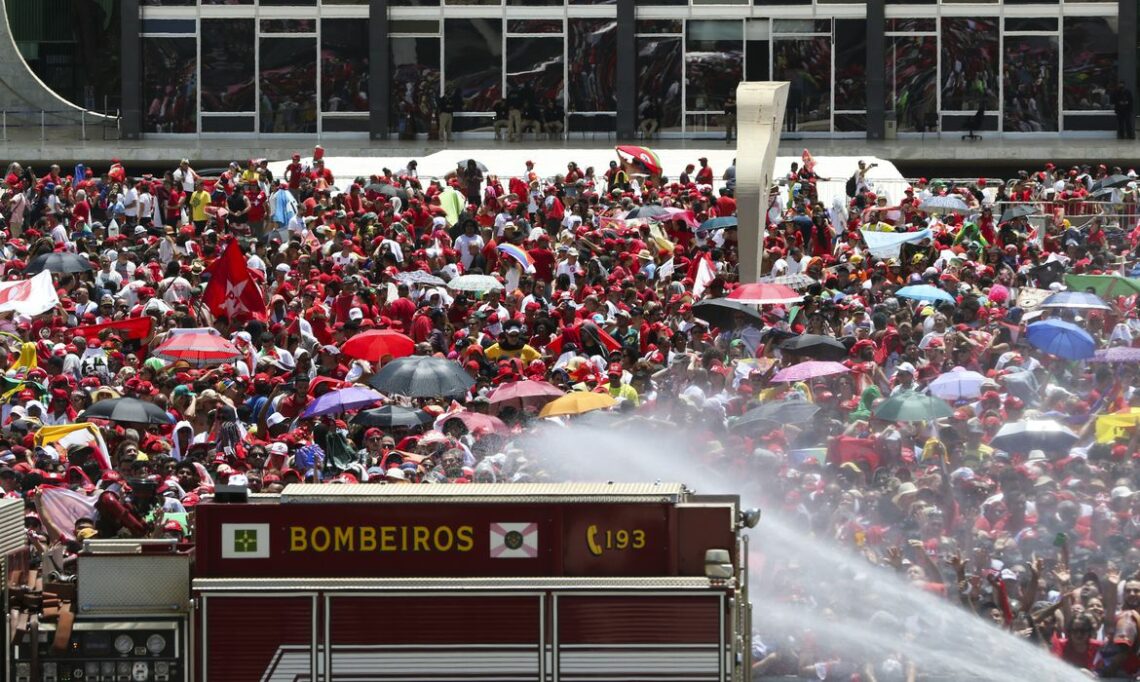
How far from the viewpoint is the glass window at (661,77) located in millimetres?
48281

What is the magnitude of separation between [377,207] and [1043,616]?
1703cm

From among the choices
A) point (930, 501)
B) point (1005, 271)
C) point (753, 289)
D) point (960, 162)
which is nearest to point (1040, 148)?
point (960, 162)

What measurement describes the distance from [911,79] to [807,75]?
2.37 metres

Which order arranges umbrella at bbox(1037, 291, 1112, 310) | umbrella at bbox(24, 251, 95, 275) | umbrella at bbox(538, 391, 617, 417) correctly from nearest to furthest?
1. umbrella at bbox(538, 391, 617, 417)
2. umbrella at bbox(1037, 291, 1112, 310)
3. umbrella at bbox(24, 251, 95, 275)

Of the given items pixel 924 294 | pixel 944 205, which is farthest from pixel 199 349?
pixel 944 205

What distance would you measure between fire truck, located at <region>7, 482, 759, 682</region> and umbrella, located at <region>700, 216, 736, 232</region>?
1760cm

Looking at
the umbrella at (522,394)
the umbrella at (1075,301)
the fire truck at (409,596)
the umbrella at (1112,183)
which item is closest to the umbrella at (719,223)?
the umbrella at (1075,301)

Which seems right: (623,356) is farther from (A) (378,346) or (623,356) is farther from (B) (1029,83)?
(B) (1029,83)

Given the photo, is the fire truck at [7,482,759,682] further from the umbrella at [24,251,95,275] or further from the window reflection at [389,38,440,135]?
the window reflection at [389,38,440,135]

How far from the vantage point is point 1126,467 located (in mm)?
17656

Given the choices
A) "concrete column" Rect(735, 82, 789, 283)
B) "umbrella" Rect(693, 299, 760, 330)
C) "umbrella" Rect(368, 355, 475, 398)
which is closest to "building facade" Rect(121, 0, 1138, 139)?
"concrete column" Rect(735, 82, 789, 283)

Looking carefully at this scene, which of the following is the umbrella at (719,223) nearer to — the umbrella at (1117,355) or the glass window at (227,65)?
the umbrella at (1117,355)

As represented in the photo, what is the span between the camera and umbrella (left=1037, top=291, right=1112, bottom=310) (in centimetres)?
2286

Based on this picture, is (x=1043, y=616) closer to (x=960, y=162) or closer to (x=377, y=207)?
(x=377, y=207)
